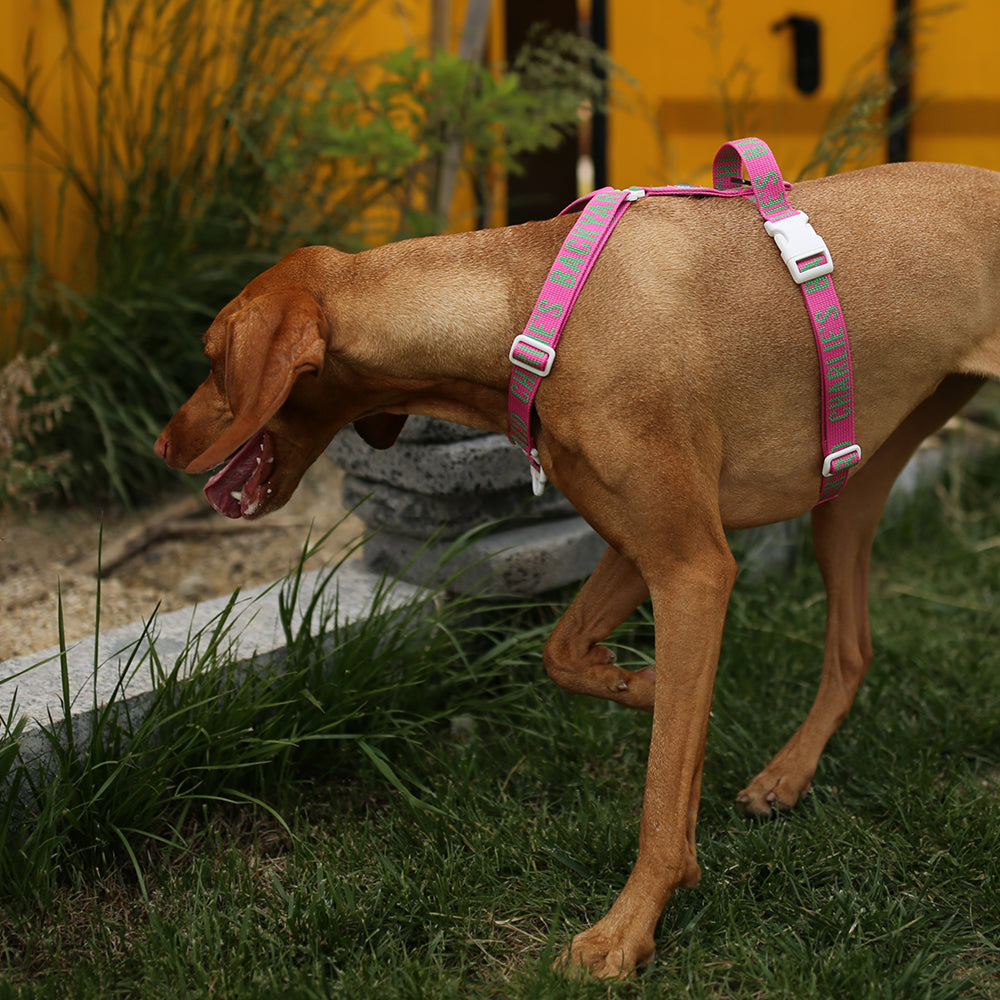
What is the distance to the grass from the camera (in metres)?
1.97

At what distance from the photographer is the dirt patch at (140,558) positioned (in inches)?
125

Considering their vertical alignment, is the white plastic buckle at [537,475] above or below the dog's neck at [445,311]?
below

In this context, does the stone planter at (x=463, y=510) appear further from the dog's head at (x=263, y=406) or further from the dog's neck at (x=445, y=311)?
the dog's neck at (x=445, y=311)

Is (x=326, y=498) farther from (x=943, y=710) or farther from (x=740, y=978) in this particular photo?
(x=740, y=978)

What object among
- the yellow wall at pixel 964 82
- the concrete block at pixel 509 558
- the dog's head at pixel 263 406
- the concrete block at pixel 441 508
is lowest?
the concrete block at pixel 509 558

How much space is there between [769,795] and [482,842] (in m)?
0.68

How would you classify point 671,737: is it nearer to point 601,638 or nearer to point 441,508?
point 601,638

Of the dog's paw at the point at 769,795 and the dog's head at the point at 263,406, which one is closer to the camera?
the dog's head at the point at 263,406

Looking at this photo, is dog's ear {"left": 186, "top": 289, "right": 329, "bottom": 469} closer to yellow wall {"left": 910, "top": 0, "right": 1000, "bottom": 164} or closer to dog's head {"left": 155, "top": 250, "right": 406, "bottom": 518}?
dog's head {"left": 155, "top": 250, "right": 406, "bottom": 518}

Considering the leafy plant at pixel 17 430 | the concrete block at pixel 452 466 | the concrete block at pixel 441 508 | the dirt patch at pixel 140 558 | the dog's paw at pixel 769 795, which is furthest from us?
the dirt patch at pixel 140 558

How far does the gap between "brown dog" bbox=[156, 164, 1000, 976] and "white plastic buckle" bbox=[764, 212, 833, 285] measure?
0.03 meters

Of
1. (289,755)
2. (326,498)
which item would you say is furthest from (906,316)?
(326,498)

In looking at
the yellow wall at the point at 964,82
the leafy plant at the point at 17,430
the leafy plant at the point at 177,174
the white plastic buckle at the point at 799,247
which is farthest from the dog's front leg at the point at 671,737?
the yellow wall at the point at 964,82

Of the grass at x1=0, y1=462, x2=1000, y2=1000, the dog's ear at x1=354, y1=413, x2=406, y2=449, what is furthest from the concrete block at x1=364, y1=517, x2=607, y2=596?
the dog's ear at x1=354, y1=413, x2=406, y2=449
